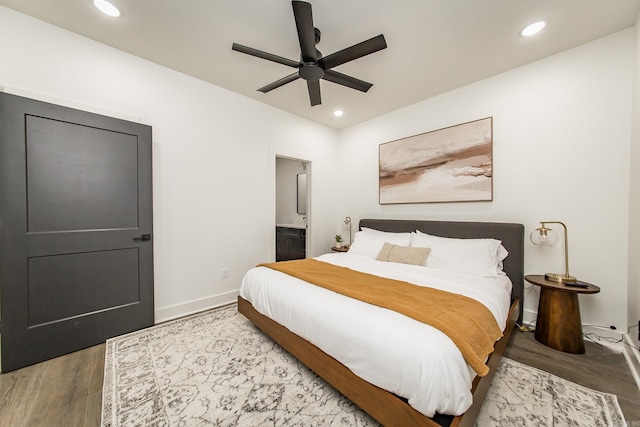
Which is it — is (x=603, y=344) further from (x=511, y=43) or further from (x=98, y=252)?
(x=98, y=252)

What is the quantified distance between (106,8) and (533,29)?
3586 mm

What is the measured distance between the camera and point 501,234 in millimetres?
2668

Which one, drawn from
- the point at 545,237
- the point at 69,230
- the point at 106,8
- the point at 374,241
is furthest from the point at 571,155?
the point at 69,230

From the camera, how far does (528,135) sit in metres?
2.62

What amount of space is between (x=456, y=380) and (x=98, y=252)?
116 inches

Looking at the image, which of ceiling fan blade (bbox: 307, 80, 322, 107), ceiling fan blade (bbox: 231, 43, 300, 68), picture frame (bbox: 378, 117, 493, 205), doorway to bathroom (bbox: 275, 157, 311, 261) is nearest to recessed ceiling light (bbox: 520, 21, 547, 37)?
picture frame (bbox: 378, 117, 493, 205)

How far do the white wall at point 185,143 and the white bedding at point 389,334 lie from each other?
1.09m

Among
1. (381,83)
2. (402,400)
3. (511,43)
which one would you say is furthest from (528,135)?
(402,400)

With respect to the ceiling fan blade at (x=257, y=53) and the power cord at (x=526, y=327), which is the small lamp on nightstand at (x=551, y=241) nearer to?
the power cord at (x=526, y=327)

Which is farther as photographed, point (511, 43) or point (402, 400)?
point (511, 43)

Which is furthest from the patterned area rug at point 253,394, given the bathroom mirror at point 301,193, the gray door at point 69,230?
the bathroom mirror at point 301,193

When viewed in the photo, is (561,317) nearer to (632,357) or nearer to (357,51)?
(632,357)

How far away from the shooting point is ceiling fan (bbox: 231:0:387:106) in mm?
1603

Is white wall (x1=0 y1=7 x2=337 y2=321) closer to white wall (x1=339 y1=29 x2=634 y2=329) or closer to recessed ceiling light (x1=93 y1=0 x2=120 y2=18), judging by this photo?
recessed ceiling light (x1=93 y1=0 x2=120 y2=18)
